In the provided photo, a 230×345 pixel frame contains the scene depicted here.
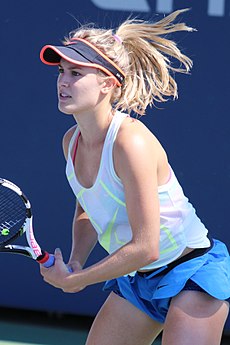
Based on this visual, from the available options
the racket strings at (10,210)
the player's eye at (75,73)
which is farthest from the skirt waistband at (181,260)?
the racket strings at (10,210)

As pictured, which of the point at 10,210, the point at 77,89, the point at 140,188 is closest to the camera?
the point at 140,188

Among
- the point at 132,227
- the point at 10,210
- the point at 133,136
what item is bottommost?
the point at 10,210

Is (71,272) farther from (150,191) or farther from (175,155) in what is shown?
(175,155)

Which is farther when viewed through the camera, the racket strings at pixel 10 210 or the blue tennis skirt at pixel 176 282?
the racket strings at pixel 10 210

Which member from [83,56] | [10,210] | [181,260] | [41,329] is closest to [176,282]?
[181,260]

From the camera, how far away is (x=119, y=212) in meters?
2.95

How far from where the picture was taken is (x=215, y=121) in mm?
4336

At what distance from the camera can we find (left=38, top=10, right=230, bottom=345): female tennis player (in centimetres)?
282

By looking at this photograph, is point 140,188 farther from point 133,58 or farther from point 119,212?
point 133,58

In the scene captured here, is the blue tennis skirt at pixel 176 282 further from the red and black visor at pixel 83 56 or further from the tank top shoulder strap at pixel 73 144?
the red and black visor at pixel 83 56

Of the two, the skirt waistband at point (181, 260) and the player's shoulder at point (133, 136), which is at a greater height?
the player's shoulder at point (133, 136)

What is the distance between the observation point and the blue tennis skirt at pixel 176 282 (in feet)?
9.84

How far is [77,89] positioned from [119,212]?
406 mm

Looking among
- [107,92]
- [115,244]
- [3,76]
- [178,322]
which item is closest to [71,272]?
[115,244]
